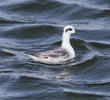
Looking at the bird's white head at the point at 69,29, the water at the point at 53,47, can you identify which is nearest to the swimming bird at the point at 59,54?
the bird's white head at the point at 69,29

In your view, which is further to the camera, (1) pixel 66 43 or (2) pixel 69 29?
(1) pixel 66 43

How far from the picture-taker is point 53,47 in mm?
23281

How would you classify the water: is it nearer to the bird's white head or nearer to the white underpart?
the white underpart

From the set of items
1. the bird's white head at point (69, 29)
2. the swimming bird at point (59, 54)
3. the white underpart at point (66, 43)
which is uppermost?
the bird's white head at point (69, 29)

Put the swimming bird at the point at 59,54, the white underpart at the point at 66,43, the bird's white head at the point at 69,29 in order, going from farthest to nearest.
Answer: the white underpart at the point at 66,43 → the bird's white head at the point at 69,29 → the swimming bird at the point at 59,54

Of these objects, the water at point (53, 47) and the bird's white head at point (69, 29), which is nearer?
the water at point (53, 47)

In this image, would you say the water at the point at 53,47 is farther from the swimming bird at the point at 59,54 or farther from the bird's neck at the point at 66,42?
the bird's neck at the point at 66,42

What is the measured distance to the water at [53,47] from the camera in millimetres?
19047

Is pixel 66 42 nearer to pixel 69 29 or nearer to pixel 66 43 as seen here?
pixel 66 43

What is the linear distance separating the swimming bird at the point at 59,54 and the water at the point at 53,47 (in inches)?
9.9

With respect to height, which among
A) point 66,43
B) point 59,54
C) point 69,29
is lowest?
point 59,54

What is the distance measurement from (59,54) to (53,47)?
5.74 ft

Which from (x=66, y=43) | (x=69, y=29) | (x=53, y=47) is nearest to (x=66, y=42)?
(x=66, y=43)

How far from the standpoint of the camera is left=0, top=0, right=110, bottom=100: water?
19.0 m
